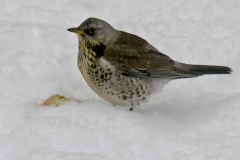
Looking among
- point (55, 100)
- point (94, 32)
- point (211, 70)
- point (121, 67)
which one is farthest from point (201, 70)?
point (55, 100)

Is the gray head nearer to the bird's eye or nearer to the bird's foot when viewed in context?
the bird's eye

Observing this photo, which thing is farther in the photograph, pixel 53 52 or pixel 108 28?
pixel 53 52

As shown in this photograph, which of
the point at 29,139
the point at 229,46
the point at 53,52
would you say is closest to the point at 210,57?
the point at 229,46

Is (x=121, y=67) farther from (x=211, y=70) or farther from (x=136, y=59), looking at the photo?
(x=211, y=70)

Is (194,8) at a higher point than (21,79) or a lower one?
higher

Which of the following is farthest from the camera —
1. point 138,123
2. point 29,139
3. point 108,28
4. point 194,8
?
point 194,8

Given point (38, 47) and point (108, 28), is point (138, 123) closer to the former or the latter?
point (108, 28)
